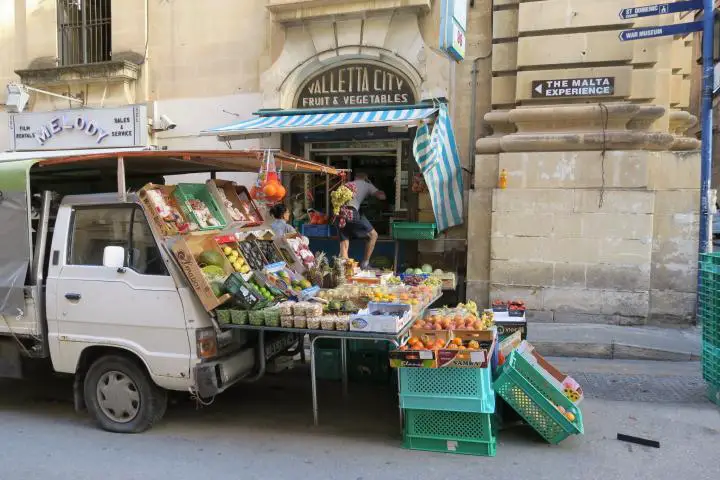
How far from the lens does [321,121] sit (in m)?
8.84

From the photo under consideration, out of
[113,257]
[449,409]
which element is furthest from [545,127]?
[113,257]

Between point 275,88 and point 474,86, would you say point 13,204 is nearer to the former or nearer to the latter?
point 275,88

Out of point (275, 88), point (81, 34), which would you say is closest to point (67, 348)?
point (275, 88)

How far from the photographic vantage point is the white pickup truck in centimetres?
432

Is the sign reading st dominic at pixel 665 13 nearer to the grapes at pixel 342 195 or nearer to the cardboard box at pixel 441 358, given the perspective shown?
the grapes at pixel 342 195

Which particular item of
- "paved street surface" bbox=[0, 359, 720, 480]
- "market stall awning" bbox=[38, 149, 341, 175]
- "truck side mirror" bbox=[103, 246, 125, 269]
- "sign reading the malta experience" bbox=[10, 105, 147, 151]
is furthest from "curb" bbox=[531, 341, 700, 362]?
"sign reading the malta experience" bbox=[10, 105, 147, 151]

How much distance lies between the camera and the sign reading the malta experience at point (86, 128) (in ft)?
35.2

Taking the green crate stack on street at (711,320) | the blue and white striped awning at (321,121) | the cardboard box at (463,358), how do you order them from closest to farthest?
1. the cardboard box at (463,358)
2. the green crate stack on street at (711,320)
3. the blue and white striped awning at (321,121)

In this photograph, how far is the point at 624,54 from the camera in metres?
7.96

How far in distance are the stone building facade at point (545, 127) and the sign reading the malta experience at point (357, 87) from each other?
0.49 feet

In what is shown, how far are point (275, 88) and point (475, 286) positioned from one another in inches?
198

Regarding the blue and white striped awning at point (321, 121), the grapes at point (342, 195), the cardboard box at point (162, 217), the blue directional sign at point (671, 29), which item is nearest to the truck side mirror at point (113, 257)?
the cardboard box at point (162, 217)

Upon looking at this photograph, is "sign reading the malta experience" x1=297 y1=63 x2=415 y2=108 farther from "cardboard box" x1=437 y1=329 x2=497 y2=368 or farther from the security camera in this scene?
"cardboard box" x1=437 y1=329 x2=497 y2=368

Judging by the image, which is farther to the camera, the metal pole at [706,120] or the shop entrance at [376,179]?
the shop entrance at [376,179]
